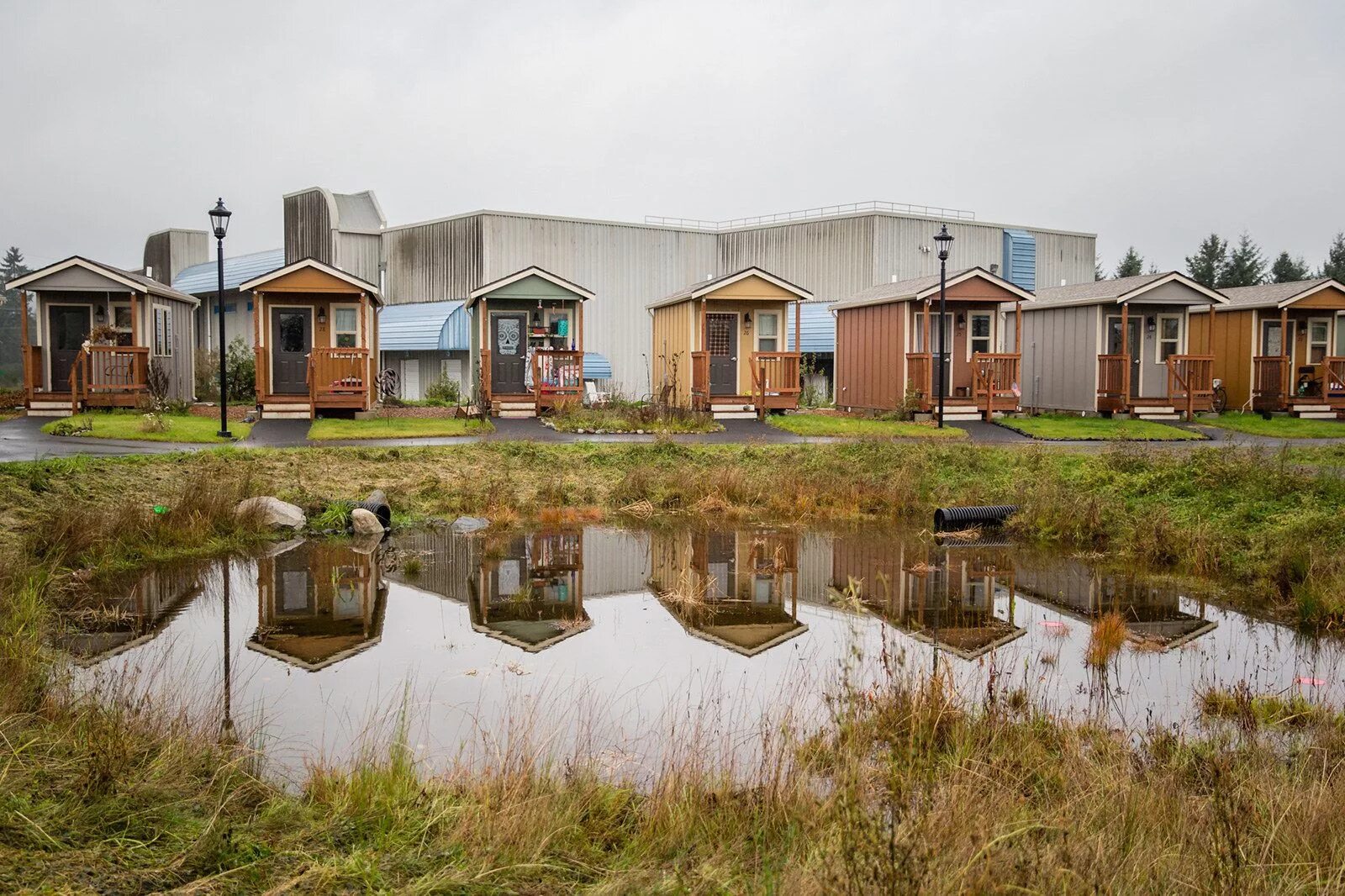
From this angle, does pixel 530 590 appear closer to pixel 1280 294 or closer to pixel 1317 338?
pixel 1280 294

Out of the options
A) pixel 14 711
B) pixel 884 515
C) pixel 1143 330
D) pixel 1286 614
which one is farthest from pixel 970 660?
pixel 1143 330

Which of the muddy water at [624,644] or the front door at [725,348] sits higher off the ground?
the front door at [725,348]

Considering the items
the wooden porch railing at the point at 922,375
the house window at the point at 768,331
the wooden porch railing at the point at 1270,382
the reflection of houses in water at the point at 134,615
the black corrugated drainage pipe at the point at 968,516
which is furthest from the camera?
the wooden porch railing at the point at 1270,382

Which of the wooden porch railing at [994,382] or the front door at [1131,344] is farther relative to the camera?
the front door at [1131,344]

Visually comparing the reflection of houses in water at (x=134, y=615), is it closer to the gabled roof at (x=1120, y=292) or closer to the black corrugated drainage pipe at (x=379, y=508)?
the black corrugated drainage pipe at (x=379, y=508)

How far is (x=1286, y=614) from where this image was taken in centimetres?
984

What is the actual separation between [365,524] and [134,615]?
466 cm

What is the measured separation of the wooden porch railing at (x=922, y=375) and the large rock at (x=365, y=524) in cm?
1547

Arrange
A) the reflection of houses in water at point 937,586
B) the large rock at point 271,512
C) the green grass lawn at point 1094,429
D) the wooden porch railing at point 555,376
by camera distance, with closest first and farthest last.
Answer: the reflection of houses in water at point 937,586 → the large rock at point 271,512 → the green grass lawn at point 1094,429 → the wooden porch railing at point 555,376

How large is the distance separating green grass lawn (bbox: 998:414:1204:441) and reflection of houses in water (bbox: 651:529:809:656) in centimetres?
1122

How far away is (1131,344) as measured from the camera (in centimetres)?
2850

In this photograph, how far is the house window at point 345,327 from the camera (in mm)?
26672

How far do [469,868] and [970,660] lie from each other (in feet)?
15.7

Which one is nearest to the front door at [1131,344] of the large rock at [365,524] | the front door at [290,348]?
the front door at [290,348]
